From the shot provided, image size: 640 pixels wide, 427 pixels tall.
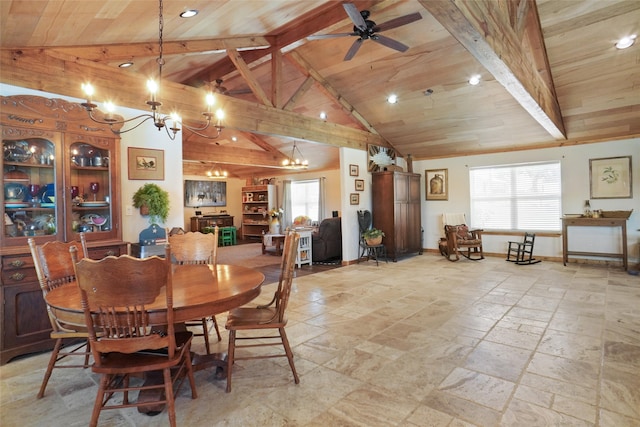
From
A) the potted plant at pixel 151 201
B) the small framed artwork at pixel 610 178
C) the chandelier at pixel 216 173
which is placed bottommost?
the potted plant at pixel 151 201

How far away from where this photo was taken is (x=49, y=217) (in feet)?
10.3

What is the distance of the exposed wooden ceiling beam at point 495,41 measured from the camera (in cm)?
222

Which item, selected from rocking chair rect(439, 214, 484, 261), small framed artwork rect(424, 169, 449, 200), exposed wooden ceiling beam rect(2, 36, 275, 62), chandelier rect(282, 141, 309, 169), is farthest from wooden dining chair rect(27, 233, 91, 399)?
small framed artwork rect(424, 169, 449, 200)

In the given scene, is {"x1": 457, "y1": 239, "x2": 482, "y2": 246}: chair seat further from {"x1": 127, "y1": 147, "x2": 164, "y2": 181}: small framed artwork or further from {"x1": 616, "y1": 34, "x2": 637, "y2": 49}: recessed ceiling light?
{"x1": 127, "y1": 147, "x2": 164, "y2": 181}: small framed artwork

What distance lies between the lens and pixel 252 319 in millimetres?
2455

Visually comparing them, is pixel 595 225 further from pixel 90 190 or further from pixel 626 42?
pixel 90 190

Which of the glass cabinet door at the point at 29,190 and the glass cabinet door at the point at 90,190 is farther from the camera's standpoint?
the glass cabinet door at the point at 90,190

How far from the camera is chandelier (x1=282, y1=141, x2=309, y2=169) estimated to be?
29.7ft

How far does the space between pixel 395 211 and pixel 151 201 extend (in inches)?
191

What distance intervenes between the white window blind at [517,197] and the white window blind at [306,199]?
454cm

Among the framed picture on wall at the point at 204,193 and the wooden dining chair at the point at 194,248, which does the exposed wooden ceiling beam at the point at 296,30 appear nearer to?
the wooden dining chair at the point at 194,248

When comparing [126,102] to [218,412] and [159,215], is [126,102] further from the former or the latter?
[218,412]

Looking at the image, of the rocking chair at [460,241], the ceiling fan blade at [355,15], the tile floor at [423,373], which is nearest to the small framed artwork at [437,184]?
the rocking chair at [460,241]

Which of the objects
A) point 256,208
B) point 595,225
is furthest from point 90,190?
point 256,208
